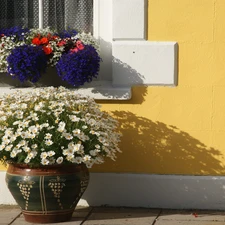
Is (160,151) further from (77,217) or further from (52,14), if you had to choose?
(52,14)

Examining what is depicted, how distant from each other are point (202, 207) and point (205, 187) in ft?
0.55

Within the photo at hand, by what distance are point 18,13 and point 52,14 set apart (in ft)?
0.96

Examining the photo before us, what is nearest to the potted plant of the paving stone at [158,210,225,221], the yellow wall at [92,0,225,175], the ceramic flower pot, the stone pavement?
the ceramic flower pot

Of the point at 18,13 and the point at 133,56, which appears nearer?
the point at 133,56

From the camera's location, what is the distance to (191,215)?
6.48 metres

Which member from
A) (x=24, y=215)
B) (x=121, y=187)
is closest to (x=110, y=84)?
(x=121, y=187)

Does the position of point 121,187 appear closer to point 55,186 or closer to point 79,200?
point 79,200

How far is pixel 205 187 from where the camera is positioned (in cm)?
664

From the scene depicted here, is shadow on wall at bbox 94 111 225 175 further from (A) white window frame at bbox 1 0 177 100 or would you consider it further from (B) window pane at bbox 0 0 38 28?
(B) window pane at bbox 0 0 38 28

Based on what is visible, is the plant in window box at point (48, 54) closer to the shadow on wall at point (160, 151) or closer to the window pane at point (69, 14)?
the window pane at point (69, 14)

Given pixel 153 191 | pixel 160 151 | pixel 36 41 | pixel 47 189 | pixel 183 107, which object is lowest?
pixel 153 191

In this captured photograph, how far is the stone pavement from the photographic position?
20.5 ft

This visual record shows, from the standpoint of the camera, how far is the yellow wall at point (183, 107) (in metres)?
6.54

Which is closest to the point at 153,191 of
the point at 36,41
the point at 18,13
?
Answer: the point at 36,41
